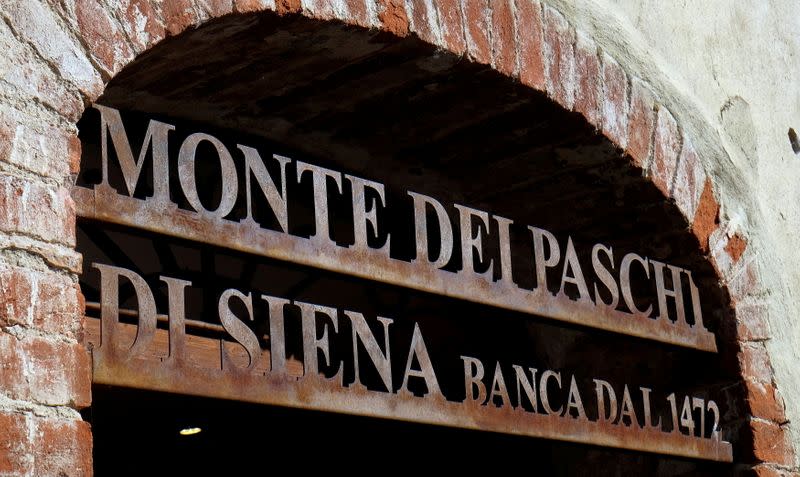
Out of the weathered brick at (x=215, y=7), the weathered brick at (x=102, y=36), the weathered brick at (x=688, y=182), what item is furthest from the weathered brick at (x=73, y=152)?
the weathered brick at (x=688, y=182)

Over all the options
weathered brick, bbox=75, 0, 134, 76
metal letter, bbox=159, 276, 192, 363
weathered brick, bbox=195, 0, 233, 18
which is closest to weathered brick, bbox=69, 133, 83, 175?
weathered brick, bbox=75, 0, 134, 76

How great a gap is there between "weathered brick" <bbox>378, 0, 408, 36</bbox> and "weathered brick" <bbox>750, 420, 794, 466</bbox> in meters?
1.32

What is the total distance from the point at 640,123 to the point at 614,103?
102 mm

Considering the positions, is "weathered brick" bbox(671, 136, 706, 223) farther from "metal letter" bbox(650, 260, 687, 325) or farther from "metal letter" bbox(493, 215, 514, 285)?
"metal letter" bbox(493, 215, 514, 285)

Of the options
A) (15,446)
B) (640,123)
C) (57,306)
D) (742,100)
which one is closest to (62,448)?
(15,446)

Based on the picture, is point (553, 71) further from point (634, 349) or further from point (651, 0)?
point (634, 349)

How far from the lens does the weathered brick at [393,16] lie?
2545mm

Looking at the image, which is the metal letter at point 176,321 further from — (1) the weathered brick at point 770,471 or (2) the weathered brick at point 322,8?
(1) the weathered brick at point 770,471

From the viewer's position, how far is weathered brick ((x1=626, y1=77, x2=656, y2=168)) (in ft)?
10.1

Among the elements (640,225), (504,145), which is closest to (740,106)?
(640,225)

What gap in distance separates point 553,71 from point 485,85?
0.55 feet

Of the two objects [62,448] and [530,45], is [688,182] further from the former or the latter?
[62,448]

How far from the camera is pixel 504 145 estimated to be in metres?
3.09

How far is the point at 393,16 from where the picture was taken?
2562mm
